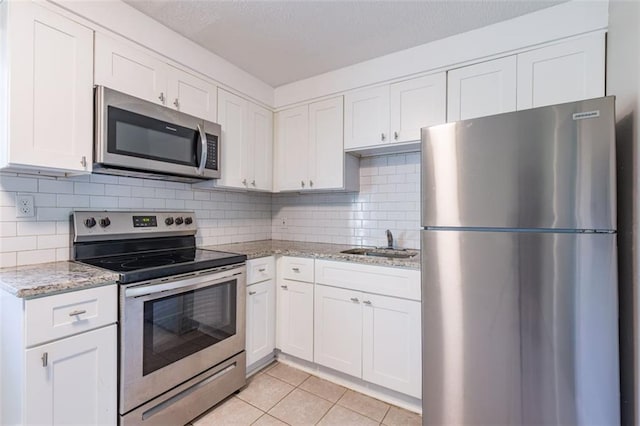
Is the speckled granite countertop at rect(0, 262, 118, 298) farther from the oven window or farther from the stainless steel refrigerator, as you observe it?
the stainless steel refrigerator

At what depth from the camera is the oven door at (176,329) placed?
4.72ft

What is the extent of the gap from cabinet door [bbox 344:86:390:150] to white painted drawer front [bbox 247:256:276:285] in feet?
3.68

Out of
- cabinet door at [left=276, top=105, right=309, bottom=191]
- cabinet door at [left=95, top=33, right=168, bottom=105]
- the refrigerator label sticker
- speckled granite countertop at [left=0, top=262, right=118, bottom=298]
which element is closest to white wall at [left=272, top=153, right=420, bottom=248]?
cabinet door at [left=276, top=105, right=309, bottom=191]

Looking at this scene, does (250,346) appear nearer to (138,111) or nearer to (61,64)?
(138,111)

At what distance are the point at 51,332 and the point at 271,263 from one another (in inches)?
53.9

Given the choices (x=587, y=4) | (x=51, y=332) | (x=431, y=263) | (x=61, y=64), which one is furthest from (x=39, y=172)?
(x=587, y=4)

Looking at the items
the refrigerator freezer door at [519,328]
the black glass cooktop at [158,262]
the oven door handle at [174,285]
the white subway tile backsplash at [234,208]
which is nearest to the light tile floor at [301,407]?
the refrigerator freezer door at [519,328]

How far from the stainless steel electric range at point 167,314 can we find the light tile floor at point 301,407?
10 centimetres

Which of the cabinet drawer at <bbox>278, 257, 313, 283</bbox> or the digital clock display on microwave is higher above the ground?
the digital clock display on microwave

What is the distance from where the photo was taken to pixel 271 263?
238cm

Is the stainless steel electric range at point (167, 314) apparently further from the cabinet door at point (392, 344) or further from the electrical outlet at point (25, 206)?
the cabinet door at point (392, 344)

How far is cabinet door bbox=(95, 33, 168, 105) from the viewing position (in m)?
1.63

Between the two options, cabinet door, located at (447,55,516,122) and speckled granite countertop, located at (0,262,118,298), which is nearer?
speckled granite countertop, located at (0,262,118,298)

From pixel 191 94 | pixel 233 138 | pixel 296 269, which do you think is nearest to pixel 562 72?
pixel 296 269
